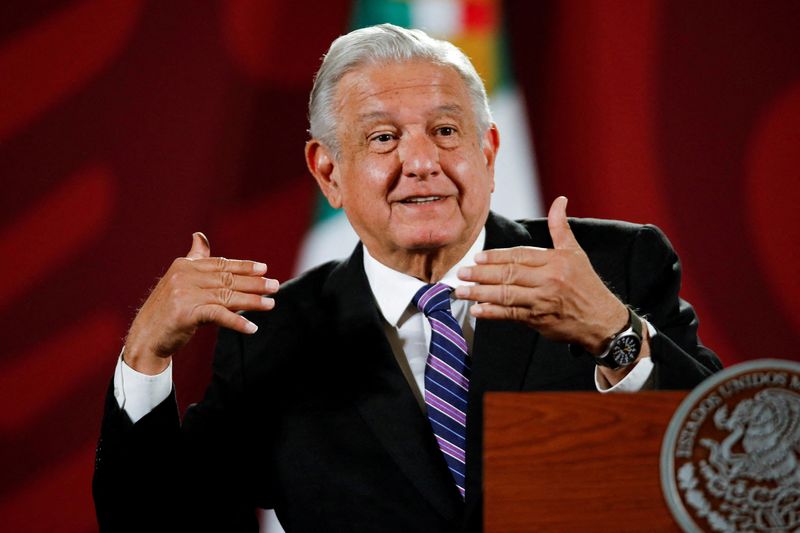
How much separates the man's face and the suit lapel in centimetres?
12

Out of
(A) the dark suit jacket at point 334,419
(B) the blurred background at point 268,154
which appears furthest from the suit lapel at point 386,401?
(B) the blurred background at point 268,154

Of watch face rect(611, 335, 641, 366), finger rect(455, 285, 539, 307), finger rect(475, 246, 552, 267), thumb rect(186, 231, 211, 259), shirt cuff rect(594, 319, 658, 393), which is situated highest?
thumb rect(186, 231, 211, 259)

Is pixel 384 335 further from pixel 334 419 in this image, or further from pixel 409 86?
pixel 409 86

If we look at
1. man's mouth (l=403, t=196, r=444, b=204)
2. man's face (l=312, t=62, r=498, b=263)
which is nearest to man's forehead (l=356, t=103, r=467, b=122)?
man's face (l=312, t=62, r=498, b=263)

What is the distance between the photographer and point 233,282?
147cm

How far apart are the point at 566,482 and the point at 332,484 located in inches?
27.0

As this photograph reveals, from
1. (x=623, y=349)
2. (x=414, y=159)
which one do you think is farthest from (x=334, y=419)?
(x=623, y=349)

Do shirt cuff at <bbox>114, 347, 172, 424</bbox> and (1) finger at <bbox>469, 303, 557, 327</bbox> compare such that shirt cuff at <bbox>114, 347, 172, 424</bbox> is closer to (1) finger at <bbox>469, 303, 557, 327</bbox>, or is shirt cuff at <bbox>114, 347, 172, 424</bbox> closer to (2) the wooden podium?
(1) finger at <bbox>469, 303, 557, 327</bbox>

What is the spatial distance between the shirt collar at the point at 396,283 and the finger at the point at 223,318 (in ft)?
1.24

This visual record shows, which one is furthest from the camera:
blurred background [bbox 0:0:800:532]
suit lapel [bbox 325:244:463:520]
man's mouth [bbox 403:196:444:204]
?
blurred background [bbox 0:0:800:532]

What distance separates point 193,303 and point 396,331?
0.41 m

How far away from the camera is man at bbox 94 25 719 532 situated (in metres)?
1.40

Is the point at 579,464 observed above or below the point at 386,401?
below

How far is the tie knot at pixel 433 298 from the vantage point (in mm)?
1686
